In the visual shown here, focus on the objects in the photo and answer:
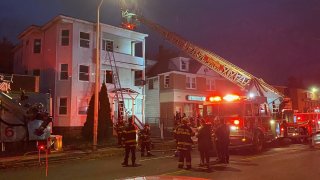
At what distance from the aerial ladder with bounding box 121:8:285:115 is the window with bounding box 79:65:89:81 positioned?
21.8 ft

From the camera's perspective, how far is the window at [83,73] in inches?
1058

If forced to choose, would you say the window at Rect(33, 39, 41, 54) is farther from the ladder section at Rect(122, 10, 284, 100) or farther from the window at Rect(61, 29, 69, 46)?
the ladder section at Rect(122, 10, 284, 100)

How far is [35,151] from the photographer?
15.8 m

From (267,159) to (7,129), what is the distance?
11436 mm

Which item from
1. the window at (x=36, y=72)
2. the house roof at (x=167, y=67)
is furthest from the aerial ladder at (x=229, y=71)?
the house roof at (x=167, y=67)

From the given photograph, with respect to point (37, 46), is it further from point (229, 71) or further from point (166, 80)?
point (229, 71)

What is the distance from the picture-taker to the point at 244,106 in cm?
1602

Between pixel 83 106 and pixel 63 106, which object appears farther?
pixel 83 106

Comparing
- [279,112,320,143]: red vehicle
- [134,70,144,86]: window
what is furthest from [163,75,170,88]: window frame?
[279,112,320,143]: red vehicle

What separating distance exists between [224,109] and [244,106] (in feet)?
3.10

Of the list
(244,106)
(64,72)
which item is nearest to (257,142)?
(244,106)

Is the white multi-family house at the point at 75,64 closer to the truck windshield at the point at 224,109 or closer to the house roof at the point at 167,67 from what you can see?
the house roof at the point at 167,67

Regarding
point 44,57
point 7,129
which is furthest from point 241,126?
point 44,57

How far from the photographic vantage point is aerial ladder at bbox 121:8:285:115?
19.4 metres
